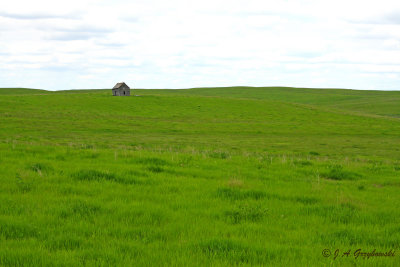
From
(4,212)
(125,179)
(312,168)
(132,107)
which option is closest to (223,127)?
(132,107)

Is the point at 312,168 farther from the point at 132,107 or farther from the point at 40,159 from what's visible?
the point at 132,107

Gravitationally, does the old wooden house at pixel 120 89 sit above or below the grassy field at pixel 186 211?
above

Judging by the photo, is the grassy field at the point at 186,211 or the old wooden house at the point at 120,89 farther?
the old wooden house at the point at 120,89

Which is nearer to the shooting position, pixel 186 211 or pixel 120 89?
pixel 186 211

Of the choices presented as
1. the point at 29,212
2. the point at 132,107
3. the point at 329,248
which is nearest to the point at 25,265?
the point at 29,212

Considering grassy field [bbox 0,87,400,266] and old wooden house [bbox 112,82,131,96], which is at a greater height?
old wooden house [bbox 112,82,131,96]

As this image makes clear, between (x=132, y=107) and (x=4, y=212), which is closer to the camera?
(x=4, y=212)

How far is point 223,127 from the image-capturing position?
184ft

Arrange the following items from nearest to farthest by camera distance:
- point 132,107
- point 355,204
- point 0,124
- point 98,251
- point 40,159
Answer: point 98,251 → point 355,204 → point 40,159 → point 0,124 → point 132,107

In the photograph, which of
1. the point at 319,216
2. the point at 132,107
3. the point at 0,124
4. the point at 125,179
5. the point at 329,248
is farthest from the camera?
the point at 132,107

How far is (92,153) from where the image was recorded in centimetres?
1488

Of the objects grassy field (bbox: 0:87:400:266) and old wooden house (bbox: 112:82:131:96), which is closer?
grassy field (bbox: 0:87:400:266)

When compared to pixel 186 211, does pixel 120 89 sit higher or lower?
higher

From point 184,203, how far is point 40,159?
704 cm
